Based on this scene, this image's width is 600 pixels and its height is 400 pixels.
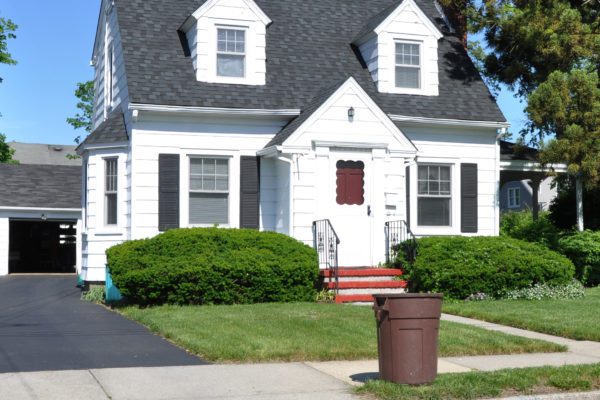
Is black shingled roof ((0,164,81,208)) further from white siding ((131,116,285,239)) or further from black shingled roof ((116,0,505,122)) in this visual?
white siding ((131,116,285,239))

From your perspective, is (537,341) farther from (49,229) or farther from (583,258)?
(49,229)

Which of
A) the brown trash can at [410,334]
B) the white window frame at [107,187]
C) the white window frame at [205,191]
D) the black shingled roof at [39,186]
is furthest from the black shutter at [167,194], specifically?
the black shingled roof at [39,186]

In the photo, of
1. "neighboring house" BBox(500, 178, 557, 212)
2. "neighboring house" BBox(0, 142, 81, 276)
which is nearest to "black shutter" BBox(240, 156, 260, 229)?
"neighboring house" BBox(0, 142, 81, 276)

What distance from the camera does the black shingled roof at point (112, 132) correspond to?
17891 mm

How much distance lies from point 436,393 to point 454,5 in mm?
16194

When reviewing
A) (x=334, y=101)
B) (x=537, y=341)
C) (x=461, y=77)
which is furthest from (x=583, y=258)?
(x=537, y=341)

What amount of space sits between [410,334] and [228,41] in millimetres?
11896

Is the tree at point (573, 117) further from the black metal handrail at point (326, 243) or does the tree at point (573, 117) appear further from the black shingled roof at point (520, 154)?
the black metal handrail at point (326, 243)

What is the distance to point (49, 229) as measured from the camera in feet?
113

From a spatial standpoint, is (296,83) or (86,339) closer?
(86,339)

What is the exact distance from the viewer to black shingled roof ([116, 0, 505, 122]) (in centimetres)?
1795

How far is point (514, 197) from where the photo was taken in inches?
2197

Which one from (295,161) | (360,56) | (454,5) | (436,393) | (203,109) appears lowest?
(436,393)

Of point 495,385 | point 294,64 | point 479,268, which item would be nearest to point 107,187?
point 294,64
